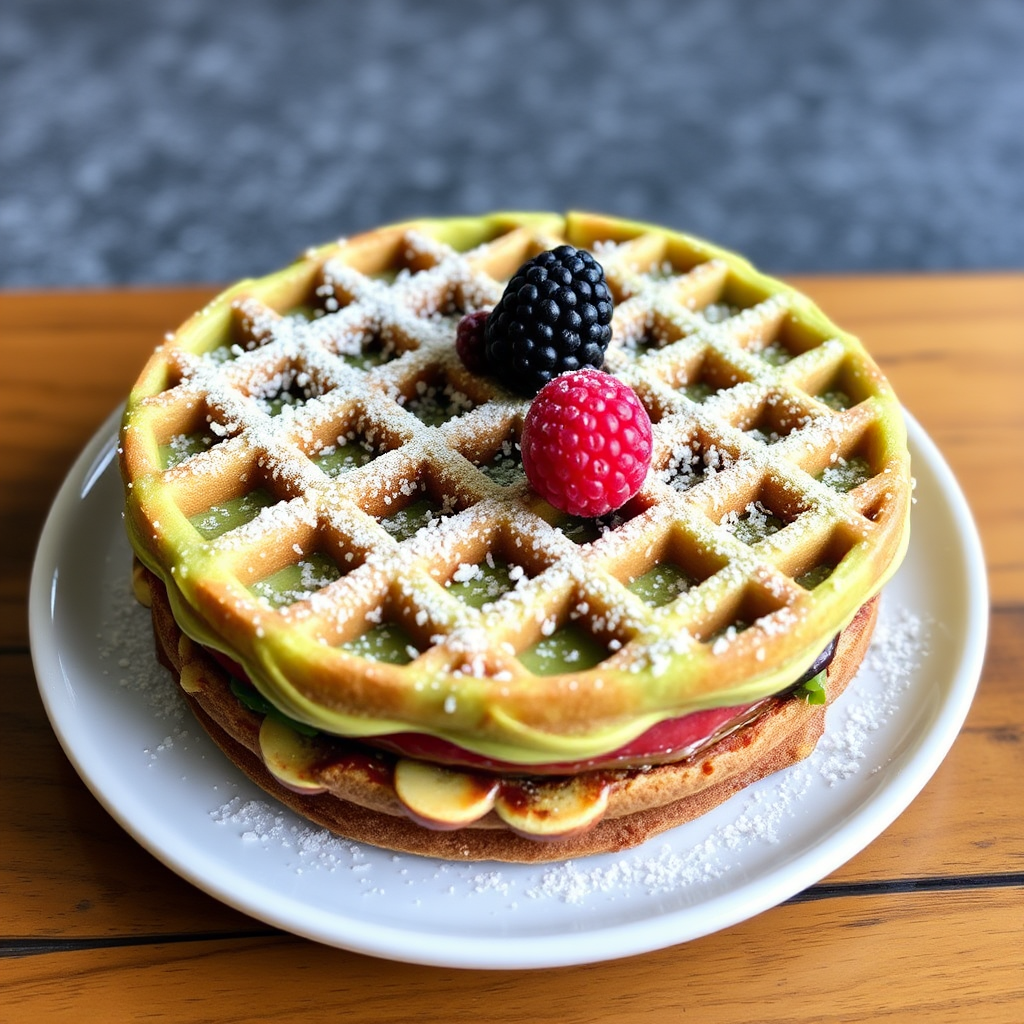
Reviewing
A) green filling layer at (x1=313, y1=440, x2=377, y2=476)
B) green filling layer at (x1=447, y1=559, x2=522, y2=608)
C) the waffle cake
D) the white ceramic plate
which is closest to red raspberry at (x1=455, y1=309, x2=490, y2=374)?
the waffle cake

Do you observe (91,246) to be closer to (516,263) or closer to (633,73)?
(633,73)

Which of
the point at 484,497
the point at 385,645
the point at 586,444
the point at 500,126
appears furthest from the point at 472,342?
the point at 500,126

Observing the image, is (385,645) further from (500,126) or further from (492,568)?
(500,126)

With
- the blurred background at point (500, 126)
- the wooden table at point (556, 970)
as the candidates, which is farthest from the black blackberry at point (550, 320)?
the blurred background at point (500, 126)

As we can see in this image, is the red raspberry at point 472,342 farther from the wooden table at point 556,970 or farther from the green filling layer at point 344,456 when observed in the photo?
the wooden table at point 556,970

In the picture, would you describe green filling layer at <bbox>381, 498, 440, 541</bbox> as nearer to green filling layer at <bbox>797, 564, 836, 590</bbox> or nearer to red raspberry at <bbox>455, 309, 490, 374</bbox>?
red raspberry at <bbox>455, 309, 490, 374</bbox>

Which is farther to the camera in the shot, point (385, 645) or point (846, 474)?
point (846, 474)
